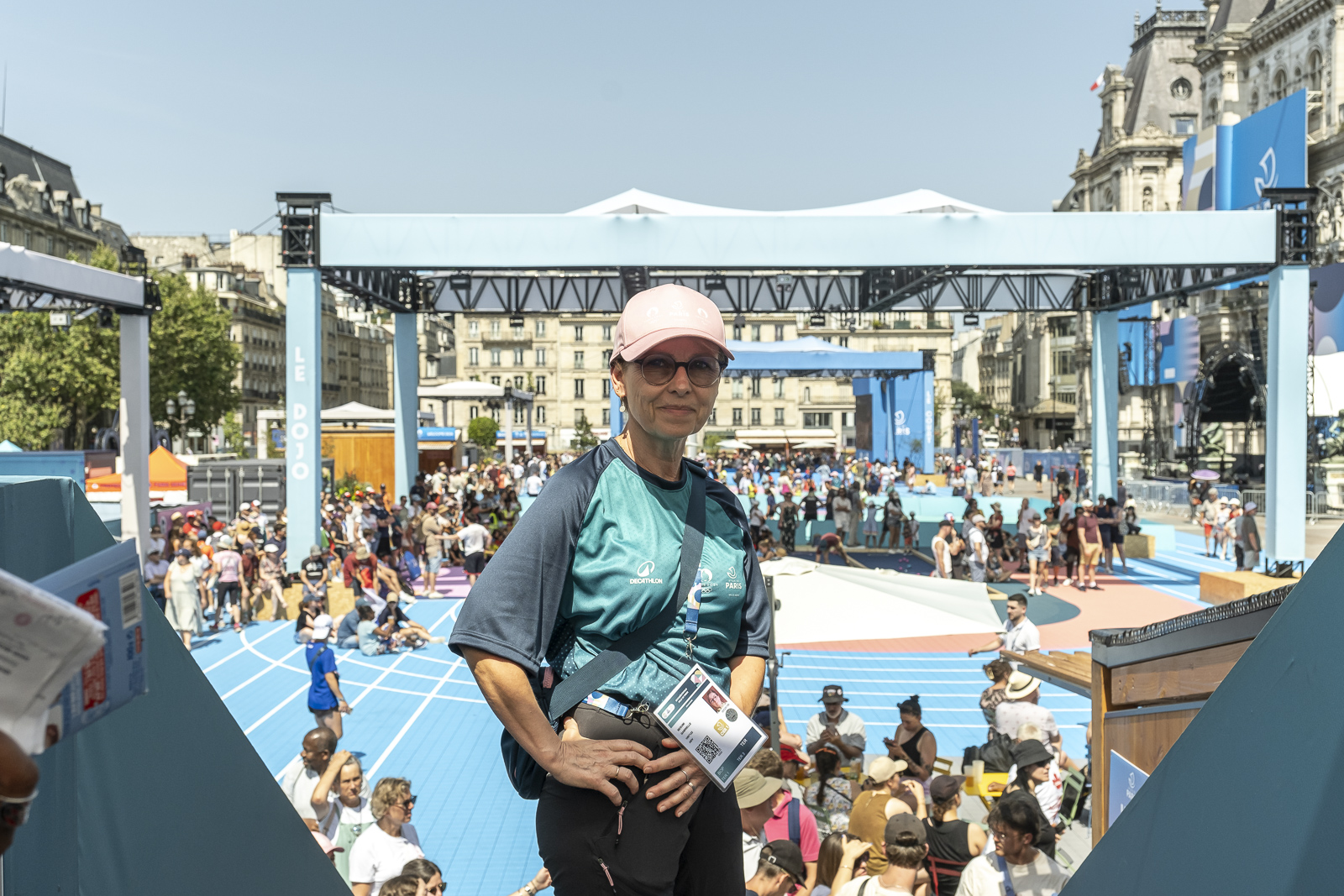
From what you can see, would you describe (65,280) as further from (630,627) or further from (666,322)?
(630,627)

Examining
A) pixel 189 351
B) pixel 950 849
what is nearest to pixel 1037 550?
pixel 950 849

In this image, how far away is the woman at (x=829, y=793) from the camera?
7.41 meters

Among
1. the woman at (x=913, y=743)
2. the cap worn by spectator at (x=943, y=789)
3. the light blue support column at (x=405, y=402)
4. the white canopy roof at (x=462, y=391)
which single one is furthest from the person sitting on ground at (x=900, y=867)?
the white canopy roof at (x=462, y=391)

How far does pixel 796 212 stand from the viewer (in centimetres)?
1914

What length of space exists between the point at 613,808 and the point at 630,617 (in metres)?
0.30

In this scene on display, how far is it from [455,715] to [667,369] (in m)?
10.8

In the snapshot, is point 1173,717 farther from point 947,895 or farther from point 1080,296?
point 1080,296

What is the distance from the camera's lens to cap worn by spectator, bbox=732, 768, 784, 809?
16.9 feet

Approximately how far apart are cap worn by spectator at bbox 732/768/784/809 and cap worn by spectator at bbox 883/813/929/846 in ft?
1.84

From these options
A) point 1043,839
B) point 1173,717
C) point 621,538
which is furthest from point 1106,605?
point 621,538

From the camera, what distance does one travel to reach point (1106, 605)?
18391 mm

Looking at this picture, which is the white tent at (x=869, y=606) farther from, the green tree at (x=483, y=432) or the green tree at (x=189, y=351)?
the green tree at (x=483, y=432)

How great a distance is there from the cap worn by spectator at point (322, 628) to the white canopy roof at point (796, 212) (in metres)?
10.2

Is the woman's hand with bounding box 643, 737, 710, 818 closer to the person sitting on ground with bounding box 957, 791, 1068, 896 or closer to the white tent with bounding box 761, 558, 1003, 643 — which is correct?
the person sitting on ground with bounding box 957, 791, 1068, 896
